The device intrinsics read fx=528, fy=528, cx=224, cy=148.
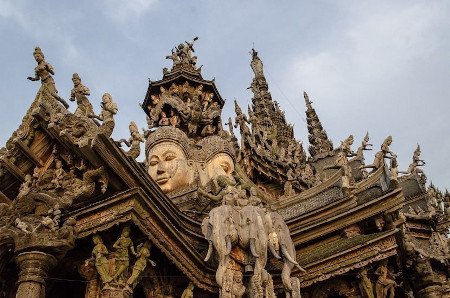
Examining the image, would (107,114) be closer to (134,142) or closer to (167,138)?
(134,142)

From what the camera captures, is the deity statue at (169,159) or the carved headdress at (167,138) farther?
the carved headdress at (167,138)

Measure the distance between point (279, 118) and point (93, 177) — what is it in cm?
2530

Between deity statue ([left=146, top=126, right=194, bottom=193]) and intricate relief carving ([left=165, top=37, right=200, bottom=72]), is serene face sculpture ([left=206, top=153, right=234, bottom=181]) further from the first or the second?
intricate relief carving ([left=165, top=37, right=200, bottom=72])

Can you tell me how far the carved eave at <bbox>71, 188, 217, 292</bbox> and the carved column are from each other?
1.88ft

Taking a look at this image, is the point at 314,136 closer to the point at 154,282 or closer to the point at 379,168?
the point at 379,168

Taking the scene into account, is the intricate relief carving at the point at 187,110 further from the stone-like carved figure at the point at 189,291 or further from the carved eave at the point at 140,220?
the stone-like carved figure at the point at 189,291

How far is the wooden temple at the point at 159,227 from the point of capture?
6.87 meters

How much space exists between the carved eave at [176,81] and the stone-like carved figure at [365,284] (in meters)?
8.82

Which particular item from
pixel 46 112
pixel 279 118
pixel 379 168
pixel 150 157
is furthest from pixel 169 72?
pixel 279 118

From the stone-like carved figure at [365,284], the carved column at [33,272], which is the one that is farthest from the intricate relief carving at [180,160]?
the carved column at [33,272]

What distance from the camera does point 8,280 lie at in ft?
25.9

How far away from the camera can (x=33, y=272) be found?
632cm

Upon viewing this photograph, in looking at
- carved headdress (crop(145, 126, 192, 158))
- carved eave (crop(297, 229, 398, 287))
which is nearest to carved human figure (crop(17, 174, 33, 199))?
carved headdress (crop(145, 126, 192, 158))

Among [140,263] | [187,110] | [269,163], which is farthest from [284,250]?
[269,163]
